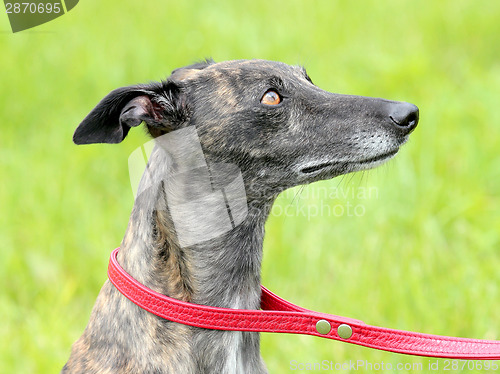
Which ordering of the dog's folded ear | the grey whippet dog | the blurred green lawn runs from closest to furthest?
the dog's folded ear, the grey whippet dog, the blurred green lawn

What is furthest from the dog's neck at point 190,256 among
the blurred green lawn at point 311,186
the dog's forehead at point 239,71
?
the blurred green lawn at point 311,186

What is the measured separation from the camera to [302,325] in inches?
Result: 133

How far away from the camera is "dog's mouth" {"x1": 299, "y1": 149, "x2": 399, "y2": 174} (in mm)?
3619

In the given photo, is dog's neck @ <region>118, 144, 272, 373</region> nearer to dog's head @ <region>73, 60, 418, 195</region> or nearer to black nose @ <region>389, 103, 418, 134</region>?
dog's head @ <region>73, 60, 418, 195</region>

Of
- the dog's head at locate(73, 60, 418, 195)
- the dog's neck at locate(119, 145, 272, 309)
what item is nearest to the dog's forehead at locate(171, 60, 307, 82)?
the dog's head at locate(73, 60, 418, 195)

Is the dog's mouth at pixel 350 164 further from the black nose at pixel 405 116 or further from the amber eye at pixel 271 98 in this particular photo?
the amber eye at pixel 271 98

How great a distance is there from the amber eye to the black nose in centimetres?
63

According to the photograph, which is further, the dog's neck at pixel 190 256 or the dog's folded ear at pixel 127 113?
the dog's neck at pixel 190 256

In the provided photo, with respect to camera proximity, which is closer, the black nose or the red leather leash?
the red leather leash

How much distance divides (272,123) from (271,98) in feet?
0.47

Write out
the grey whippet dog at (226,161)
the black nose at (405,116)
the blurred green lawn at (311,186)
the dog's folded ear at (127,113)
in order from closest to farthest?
the dog's folded ear at (127,113)
the grey whippet dog at (226,161)
the black nose at (405,116)
the blurred green lawn at (311,186)

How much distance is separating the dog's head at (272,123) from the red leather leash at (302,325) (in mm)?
725

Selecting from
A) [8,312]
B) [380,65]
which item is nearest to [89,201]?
[8,312]

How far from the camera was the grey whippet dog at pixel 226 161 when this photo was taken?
11.0 ft
